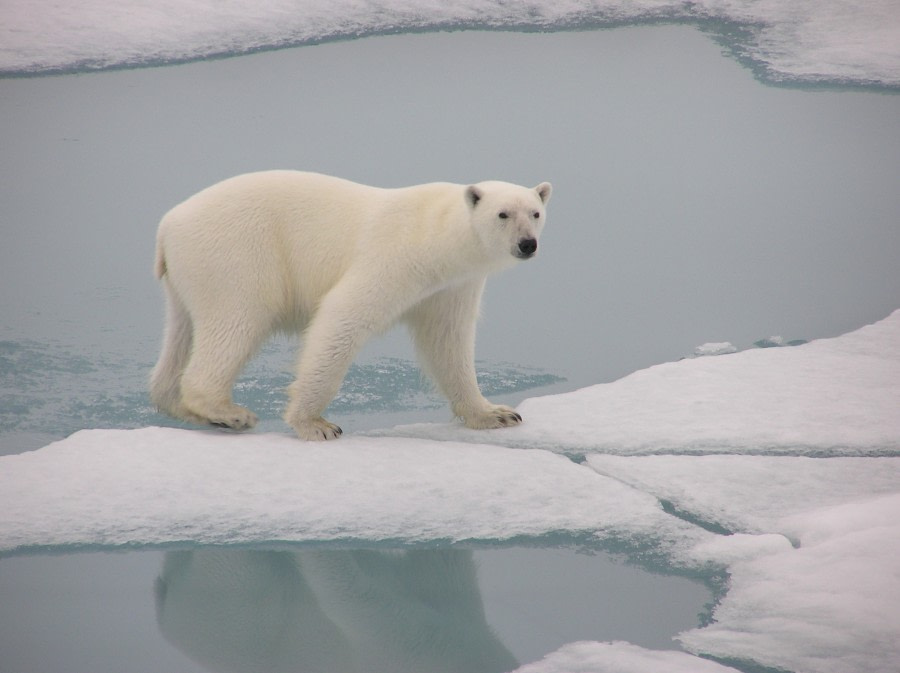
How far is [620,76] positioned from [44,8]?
541cm

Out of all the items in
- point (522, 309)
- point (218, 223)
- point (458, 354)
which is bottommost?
point (522, 309)

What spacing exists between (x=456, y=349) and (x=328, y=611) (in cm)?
153

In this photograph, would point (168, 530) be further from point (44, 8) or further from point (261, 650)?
point (44, 8)

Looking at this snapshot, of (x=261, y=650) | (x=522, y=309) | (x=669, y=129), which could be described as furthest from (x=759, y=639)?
(x=669, y=129)

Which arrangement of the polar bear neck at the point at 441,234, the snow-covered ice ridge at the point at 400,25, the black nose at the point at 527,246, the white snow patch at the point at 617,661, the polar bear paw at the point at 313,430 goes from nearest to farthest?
the white snow patch at the point at 617,661 < the black nose at the point at 527,246 < the polar bear neck at the point at 441,234 < the polar bear paw at the point at 313,430 < the snow-covered ice ridge at the point at 400,25

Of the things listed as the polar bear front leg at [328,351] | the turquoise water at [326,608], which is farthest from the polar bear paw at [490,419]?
the turquoise water at [326,608]

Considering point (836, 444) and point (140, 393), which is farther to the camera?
point (140, 393)

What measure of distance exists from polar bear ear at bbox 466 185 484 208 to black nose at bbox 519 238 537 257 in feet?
0.80

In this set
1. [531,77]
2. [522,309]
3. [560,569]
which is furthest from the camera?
[531,77]

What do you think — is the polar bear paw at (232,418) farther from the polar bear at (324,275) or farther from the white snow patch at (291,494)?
the white snow patch at (291,494)

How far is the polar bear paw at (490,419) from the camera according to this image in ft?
15.4

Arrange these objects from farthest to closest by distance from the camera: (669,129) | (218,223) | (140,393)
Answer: (669,129), (140,393), (218,223)

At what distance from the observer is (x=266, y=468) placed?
408 centimetres

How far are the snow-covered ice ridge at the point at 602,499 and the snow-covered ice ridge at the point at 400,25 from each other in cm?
666
